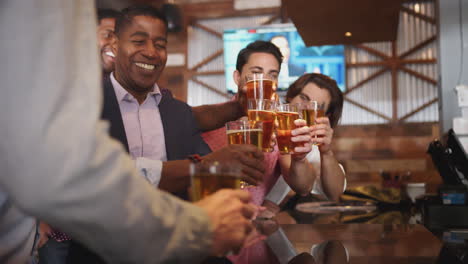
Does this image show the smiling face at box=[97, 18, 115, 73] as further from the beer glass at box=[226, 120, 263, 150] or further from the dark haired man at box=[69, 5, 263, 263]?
the beer glass at box=[226, 120, 263, 150]

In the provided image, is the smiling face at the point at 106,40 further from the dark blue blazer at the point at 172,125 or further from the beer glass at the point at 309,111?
the beer glass at the point at 309,111

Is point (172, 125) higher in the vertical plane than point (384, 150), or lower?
higher

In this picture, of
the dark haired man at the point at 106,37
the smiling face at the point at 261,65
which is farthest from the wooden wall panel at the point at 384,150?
the dark haired man at the point at 106,37

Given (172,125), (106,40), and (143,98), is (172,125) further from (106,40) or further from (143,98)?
(106,40)

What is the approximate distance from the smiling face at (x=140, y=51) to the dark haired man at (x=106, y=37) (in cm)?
68

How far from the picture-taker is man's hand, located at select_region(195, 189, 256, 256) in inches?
32.3

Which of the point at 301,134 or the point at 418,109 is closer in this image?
the point at 301,134

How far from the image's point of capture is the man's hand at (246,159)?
1.36 m

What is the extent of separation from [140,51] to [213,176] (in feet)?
3.08

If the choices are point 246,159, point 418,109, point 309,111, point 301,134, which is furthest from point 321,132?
point 418,109

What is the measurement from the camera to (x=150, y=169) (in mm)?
1511

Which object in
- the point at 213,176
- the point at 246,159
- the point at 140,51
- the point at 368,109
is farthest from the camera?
the point at 368,109

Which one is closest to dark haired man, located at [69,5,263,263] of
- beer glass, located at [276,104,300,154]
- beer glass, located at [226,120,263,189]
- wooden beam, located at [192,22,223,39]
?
beer glass, located at [226,120,263,189]

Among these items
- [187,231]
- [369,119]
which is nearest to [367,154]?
[369,119]
